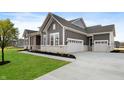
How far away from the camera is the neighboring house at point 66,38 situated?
13.9 meters

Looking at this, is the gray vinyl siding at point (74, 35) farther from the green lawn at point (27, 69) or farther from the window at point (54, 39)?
the green lawn at point (27, 69)

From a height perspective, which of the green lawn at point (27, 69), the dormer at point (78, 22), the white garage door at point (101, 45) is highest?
the dormer at point (78, 22)

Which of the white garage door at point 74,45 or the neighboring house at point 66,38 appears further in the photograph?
the white garage door at point 74,45

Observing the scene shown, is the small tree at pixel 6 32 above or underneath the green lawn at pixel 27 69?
above

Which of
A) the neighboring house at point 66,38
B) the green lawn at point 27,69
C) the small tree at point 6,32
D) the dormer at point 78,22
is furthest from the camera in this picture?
the dormer at point 78,22

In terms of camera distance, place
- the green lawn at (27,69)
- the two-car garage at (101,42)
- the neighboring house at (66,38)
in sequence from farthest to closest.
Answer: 1. the two-car garage at (101,42)
2. the neighboring house at (66,38)
3. the green lawn at (27,69)

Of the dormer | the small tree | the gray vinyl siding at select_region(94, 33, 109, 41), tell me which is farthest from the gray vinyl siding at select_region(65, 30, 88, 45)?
the small tree

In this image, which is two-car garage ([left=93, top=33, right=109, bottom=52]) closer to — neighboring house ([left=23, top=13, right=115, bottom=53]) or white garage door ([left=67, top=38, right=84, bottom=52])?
neighboring house ([left=23, top=13, right=115, bottom=53])

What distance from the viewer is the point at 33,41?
66.5 feet

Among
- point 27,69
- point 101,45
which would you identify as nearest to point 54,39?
point 101,45

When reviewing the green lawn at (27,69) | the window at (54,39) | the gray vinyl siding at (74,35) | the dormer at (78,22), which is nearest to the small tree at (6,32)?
the green lawn at (27,69)

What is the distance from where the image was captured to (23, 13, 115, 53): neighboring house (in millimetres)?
13898

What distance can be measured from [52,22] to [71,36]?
271 centimetres
